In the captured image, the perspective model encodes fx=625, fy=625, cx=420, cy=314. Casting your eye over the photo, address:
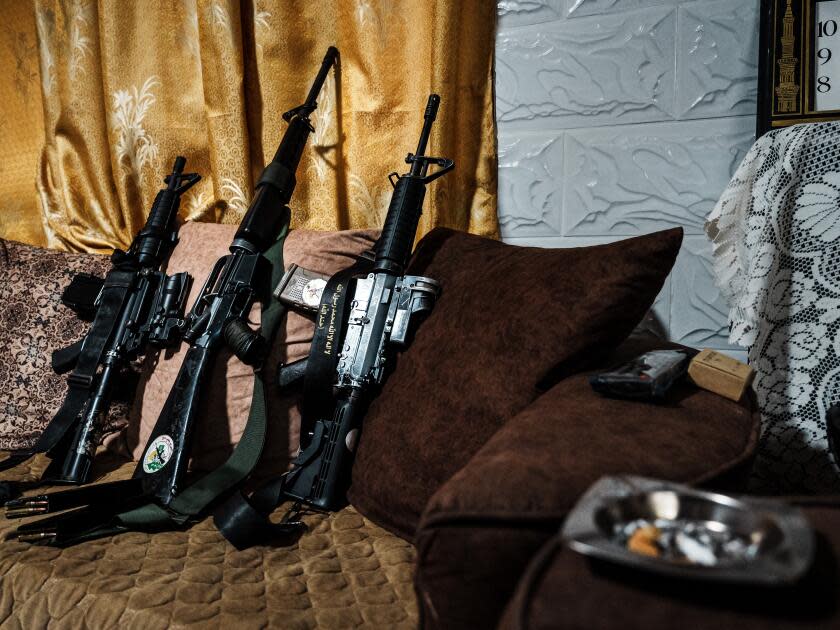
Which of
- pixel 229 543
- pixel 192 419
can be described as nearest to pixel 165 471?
pixel 192 419

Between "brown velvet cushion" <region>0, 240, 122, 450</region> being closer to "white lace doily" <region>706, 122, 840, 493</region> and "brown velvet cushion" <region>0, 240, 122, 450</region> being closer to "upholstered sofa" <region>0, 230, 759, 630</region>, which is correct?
"upholstered sofa" <region>0, 230, 759, 630</region>

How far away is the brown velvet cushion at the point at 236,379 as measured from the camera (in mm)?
1125

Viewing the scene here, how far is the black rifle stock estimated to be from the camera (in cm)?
100

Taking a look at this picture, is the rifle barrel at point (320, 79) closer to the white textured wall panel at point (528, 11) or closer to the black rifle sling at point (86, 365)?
the white textured wall panel at point (528, 11)

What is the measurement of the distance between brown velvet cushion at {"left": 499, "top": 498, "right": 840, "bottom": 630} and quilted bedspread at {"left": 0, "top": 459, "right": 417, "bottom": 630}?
1.08ft

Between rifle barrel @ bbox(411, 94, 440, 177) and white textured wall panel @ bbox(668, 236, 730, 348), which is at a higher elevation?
rifle barrel @ bbox(411, 94, 440, 177)

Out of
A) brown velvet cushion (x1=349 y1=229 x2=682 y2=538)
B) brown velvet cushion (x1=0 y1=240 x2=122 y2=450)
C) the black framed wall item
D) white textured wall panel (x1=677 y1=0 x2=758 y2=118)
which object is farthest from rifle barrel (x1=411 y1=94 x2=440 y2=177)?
brown velvet cushion (x1=0 y1=240 x2=122 y2=450)

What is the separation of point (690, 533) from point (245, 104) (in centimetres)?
137

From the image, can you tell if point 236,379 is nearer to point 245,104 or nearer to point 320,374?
point 320,374

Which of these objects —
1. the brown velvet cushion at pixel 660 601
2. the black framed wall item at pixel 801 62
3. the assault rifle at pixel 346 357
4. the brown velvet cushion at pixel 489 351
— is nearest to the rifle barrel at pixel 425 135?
the assault rifle at pixel 346 357

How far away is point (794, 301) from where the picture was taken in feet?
3.03

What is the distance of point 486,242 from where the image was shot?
111 cm

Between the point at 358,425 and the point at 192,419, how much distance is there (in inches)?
11.6

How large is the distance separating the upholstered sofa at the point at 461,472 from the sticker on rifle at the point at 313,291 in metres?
0.22
